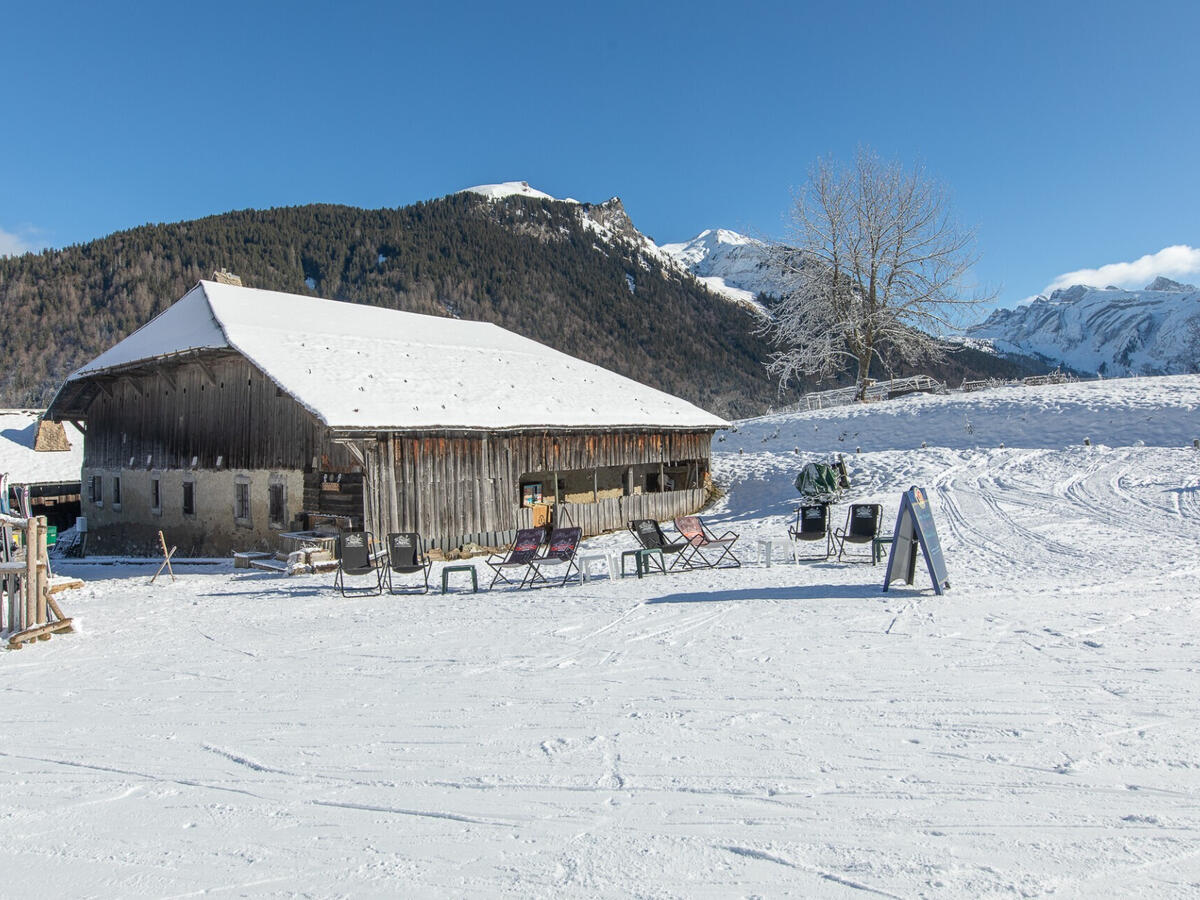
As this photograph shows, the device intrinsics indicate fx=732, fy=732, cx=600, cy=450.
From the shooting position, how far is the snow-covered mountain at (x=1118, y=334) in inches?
5207

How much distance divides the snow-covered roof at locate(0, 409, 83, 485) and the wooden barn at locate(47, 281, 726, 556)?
571cm

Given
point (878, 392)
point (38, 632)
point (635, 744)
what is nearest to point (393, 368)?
point (38, 632)

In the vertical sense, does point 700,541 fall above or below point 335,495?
below

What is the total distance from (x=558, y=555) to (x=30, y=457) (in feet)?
86.1

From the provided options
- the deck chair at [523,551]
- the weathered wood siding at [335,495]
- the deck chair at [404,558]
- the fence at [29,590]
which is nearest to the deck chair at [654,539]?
the deck chair at [523,551]

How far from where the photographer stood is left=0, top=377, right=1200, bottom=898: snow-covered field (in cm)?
329

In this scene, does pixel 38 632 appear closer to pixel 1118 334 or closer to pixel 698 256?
pixel 698 256

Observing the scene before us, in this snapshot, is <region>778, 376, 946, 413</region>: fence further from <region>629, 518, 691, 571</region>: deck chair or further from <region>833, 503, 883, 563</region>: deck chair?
<region>629, 518, 691, 571</region>: deck chair

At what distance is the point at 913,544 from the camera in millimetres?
9312

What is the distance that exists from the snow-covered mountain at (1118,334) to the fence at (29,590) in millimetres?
135450

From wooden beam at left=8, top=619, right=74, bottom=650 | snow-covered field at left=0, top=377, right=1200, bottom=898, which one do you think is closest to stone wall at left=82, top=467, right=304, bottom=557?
snow-covered field at left=0, top=377, right=1200, bottom=898

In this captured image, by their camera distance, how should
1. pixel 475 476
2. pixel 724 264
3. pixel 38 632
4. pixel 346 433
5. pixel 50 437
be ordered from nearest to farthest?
1. pixel 38 632
2. pixel 346 433
3. pixel 475 476
4. pixel 50 437
5. pixel 724 264

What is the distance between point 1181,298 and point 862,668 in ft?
650

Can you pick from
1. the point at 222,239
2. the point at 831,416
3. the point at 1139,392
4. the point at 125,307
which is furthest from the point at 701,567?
the point at 222,239
